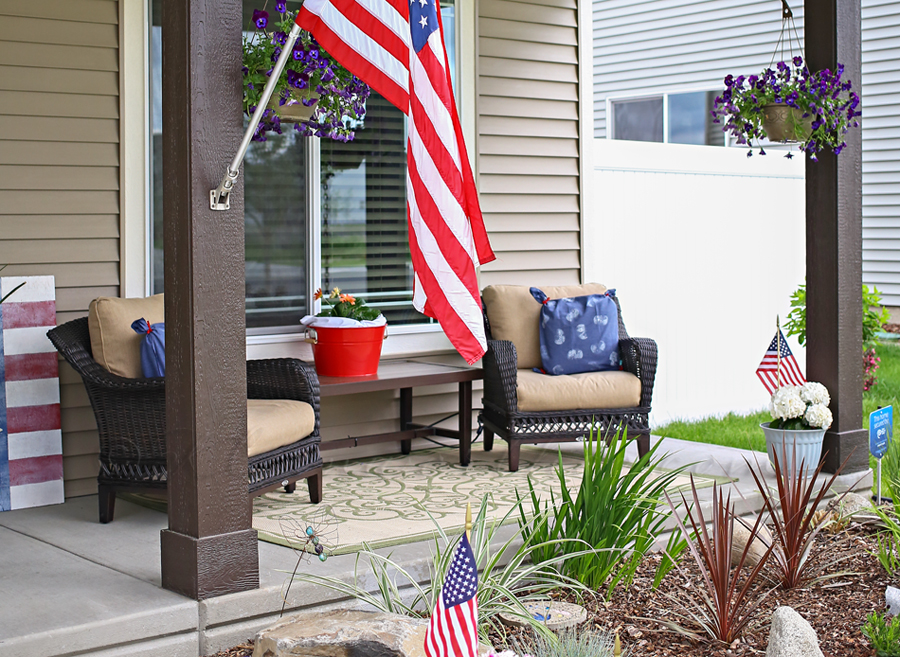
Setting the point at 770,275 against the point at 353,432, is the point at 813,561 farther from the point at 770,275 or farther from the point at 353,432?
the point at 770,275

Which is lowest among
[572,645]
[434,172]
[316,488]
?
[572,645]

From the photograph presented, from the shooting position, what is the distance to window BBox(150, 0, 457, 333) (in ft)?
16.4

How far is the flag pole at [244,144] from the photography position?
282 centimetres

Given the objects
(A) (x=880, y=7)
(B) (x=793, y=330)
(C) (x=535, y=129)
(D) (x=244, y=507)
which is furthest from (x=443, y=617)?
(A) (x=880, y=7)

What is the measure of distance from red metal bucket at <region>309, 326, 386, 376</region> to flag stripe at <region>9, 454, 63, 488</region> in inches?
49.9

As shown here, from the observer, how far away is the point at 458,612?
81.9 inches

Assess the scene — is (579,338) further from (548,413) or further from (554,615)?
(554,615)

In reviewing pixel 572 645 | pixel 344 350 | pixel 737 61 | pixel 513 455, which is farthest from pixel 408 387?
pixel 737 61

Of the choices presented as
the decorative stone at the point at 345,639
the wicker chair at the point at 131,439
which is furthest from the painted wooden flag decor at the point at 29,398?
the decorative stone at the point at 345,639

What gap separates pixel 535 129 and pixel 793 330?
2.74 metres

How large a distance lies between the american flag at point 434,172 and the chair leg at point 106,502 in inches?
72.9

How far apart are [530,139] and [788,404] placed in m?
2.29

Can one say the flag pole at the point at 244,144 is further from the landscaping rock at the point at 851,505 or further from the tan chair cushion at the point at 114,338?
the landscaping rock at the point at 851,505

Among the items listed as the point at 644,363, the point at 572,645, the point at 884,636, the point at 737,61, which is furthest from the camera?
the point at 737,61
